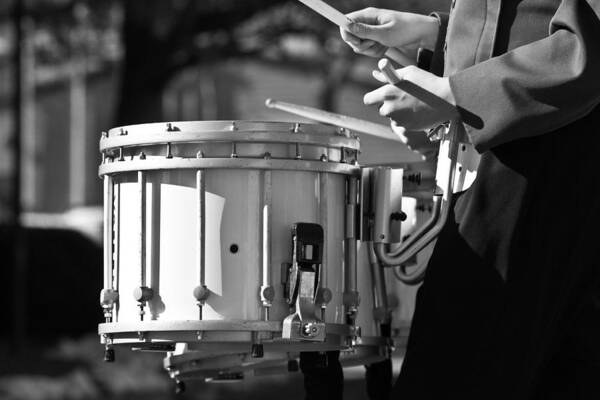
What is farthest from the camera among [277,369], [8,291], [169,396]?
[8,291]

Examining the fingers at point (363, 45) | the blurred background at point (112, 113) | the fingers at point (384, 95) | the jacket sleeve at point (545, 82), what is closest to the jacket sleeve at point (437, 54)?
the fingers at point (363, 45)

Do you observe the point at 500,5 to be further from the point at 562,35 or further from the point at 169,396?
the point at 169,396

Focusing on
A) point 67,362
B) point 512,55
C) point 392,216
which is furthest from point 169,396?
point 512,55

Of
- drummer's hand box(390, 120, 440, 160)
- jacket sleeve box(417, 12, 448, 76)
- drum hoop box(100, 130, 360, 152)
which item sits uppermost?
jacket sleeve box(417, 12, 448, 76)

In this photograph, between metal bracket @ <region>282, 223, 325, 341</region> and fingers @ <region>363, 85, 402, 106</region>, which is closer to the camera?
fingers @ <region>363, 85, 402, 106</region>

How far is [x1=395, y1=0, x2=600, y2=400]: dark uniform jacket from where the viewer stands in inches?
118

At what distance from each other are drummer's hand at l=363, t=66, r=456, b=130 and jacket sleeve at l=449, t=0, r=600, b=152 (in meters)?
0.11

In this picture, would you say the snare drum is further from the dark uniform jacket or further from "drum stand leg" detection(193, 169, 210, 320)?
the dark uniform jacket

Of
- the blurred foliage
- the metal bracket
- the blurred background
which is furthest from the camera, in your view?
the blurred foliage

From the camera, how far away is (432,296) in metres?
3.14

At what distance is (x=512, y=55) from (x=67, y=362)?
961 cm

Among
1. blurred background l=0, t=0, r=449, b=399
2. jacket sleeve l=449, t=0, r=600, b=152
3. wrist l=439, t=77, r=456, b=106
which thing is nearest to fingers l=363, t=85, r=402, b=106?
wrist l=439, t=77, r=456, b=106

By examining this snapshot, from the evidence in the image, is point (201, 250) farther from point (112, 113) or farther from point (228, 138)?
point (112, 113)

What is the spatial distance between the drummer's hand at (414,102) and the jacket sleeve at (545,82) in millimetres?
112
